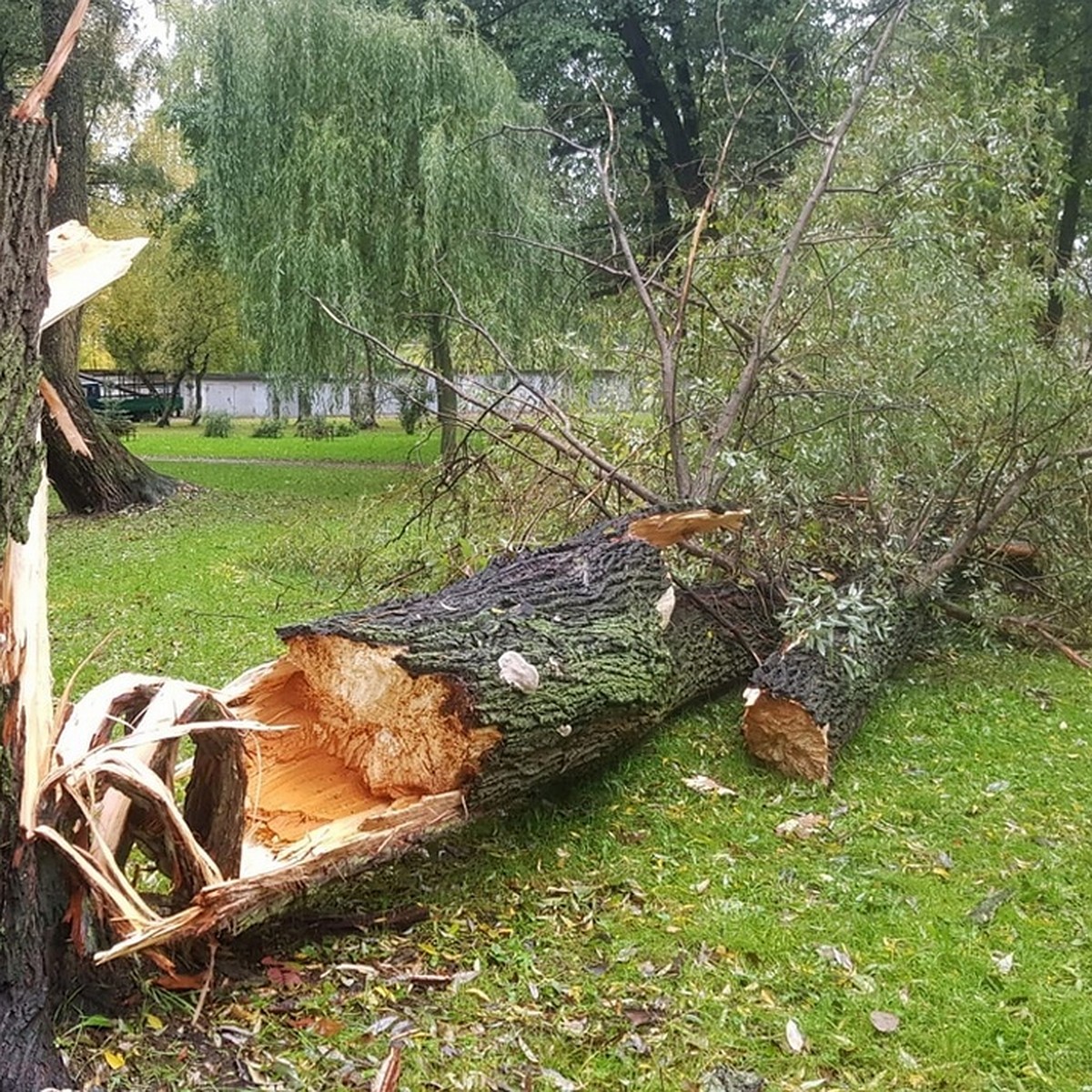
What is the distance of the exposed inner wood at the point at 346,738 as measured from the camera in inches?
117

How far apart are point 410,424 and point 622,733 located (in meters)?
8.72

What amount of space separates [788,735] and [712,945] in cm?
131

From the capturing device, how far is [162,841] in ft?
8.07

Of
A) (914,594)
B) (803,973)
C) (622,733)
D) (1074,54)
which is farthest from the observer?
(1074,54)

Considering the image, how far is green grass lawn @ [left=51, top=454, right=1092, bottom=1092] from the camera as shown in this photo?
230 centimetres

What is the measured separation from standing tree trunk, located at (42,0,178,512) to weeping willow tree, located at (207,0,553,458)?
71.8 inches

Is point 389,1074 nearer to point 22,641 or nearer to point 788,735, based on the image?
point 22,641

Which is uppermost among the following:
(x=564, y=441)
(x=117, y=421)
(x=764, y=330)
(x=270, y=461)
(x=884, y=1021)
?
(x=764, y=330)

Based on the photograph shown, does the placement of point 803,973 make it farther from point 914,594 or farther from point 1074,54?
point 1074,54

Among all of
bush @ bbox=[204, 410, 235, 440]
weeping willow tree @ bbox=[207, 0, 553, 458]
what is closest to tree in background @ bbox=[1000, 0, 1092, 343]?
weeping willow tree @ bbox=[207, 0, 553, 458]

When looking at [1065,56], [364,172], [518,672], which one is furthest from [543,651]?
[1065,56]

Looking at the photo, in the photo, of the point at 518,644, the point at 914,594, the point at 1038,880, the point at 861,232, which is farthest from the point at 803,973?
the point at 861,232

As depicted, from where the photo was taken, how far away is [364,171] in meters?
11.9

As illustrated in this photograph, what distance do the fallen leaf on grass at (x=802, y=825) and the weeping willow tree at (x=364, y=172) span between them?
8.55 meters
